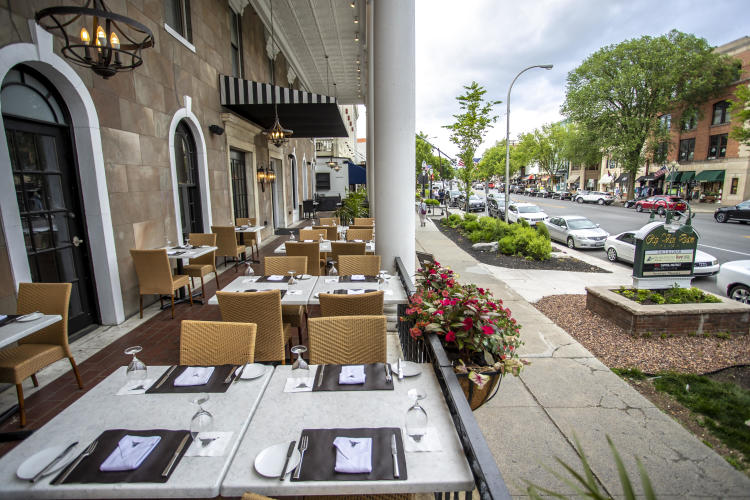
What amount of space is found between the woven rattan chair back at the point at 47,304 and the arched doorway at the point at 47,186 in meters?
0.87

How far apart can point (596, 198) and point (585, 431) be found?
1654 inches

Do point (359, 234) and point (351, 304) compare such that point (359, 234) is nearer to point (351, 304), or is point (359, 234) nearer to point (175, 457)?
point (351, 304)

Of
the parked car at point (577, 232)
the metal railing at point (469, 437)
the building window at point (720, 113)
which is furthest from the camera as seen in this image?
the building window at point (720, 113)

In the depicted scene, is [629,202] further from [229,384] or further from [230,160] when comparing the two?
[229,384]

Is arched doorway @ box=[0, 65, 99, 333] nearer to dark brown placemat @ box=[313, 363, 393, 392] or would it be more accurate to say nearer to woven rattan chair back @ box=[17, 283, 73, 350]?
woven rattan chair back @ box=[17, 283, 73, 350]

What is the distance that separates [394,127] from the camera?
5242 millimetres

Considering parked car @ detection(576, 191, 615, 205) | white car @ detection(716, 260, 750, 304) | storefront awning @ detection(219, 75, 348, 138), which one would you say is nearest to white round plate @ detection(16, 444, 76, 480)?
storefront awning @ detection(219, 75, 348, 138)

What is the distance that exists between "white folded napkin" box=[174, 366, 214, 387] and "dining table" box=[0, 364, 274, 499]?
109mm

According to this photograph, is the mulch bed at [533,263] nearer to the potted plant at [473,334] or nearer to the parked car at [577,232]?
the parked car at [577,232]

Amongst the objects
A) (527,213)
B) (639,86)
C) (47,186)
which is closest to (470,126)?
(527,213)

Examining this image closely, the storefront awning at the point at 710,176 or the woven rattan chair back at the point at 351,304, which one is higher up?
the storefront awning at the point at 710,176

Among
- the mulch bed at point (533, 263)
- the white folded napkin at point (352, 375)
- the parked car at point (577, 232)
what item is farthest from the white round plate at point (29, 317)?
the parked car at point (577, 232)

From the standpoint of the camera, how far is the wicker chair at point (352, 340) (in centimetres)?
306

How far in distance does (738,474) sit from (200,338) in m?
4.27
